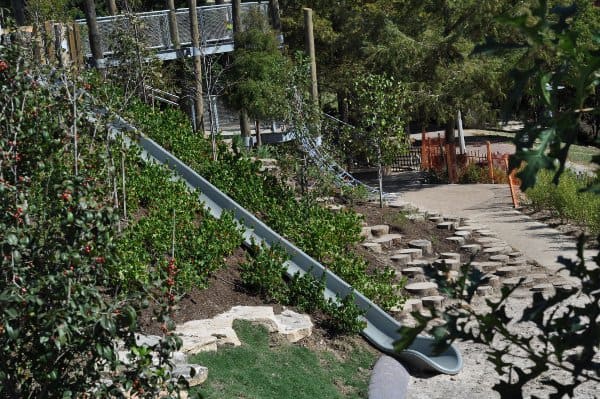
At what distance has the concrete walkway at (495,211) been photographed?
50.7 feet

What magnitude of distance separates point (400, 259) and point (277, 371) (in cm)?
564

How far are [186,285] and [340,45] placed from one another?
17174 millimetres

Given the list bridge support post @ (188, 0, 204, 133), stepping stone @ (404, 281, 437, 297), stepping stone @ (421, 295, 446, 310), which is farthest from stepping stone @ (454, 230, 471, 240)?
bridge support post @ (188, 0, 204, 133)

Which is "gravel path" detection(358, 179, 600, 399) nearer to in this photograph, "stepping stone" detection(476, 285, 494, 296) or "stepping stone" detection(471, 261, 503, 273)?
"stepping stone" detection(476, 285, 494, 296)

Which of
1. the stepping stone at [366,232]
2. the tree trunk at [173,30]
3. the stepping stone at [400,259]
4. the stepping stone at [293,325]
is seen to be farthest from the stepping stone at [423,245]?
the tree trunk at [173,30]

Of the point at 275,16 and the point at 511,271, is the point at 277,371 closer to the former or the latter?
the point at 511,271

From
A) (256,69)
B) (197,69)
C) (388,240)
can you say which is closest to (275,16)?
(256,69)

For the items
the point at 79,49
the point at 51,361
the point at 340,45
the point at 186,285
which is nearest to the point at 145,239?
the point at 186,285

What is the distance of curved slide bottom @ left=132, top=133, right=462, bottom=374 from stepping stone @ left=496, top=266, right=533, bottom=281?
344 centimetres

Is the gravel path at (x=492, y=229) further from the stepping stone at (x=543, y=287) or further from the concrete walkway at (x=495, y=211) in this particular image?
the stepping stone at (x=543, y=287)

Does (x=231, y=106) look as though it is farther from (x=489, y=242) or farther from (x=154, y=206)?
(x=154, y=206)

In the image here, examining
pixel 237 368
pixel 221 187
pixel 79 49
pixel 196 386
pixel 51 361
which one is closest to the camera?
pixel 51 361

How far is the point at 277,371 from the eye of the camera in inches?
352

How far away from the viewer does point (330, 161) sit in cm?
1794
